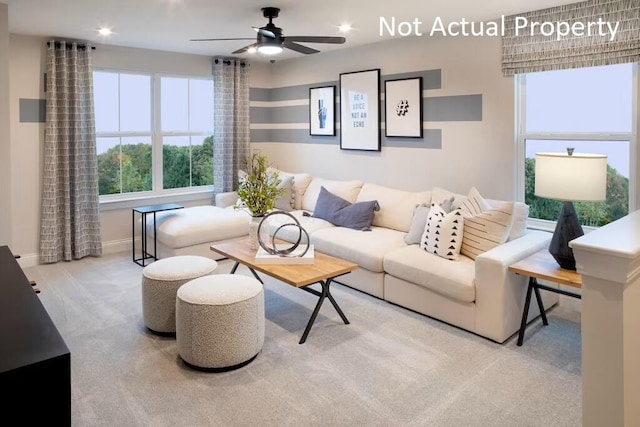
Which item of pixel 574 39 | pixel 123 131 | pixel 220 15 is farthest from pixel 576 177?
pixel 123 131

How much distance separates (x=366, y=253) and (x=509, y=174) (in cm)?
148

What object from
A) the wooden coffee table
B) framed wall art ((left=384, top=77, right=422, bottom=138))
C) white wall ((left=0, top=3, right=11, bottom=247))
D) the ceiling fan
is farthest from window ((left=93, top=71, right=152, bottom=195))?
framed wall art ((left=384, top=77, right=422, bottom=138))

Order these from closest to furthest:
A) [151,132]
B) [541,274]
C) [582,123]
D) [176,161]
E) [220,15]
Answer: [541,274]
[582,123]
[220,15]
[151,132]
[176,161]

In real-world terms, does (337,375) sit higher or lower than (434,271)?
lower

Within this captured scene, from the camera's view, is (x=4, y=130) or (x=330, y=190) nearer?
(x=4, y=130)

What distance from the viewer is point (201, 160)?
252 inches

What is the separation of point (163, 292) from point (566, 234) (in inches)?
108

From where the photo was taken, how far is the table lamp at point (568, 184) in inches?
112

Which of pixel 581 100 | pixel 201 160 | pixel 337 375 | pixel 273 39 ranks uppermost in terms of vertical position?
pixel 273 39

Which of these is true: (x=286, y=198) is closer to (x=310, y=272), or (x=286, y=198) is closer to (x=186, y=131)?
(x=186, y=131)

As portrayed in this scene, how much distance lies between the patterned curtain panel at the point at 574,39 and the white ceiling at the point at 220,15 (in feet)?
0.44

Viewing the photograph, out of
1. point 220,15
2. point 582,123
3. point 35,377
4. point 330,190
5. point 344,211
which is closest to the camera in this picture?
point 35,377

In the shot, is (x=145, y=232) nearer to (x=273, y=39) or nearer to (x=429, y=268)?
(x=273, y=39)

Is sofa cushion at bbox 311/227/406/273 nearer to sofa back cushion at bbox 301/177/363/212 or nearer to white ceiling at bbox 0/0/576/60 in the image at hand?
sofa back cushion at bbox 301/177/363/212
